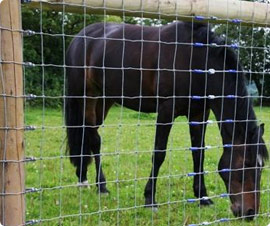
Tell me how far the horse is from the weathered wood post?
68cm

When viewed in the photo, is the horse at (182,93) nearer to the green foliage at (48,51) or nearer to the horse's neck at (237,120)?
the horse's neck at (237,120)

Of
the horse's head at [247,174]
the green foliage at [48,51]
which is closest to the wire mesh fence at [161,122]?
the horse's head at [247,174]

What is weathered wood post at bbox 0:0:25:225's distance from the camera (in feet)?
7.44

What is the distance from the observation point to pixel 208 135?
937cm

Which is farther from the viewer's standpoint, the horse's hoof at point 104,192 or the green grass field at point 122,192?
the horse's hoof at point 104,192

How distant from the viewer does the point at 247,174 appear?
3.77 metres

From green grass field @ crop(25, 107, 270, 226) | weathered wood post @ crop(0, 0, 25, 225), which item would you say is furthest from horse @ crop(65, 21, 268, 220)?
weathered wood post @ crop(0, 0, 25, 225)

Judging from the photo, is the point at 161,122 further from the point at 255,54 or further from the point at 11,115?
the point at 255,54

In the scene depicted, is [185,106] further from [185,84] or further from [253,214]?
[253,214]

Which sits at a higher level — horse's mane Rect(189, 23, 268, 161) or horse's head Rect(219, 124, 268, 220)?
horse's mane Rect(189, 23, 268, 161)

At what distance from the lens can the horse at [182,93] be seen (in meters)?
3.74

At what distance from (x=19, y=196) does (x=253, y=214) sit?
213cm

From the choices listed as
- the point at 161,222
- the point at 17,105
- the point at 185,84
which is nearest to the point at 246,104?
the point at 185,84

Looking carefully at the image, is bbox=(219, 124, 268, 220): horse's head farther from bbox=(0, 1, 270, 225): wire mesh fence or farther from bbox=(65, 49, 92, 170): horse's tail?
bbox=(65, 49, 92, 170): horse's tail
